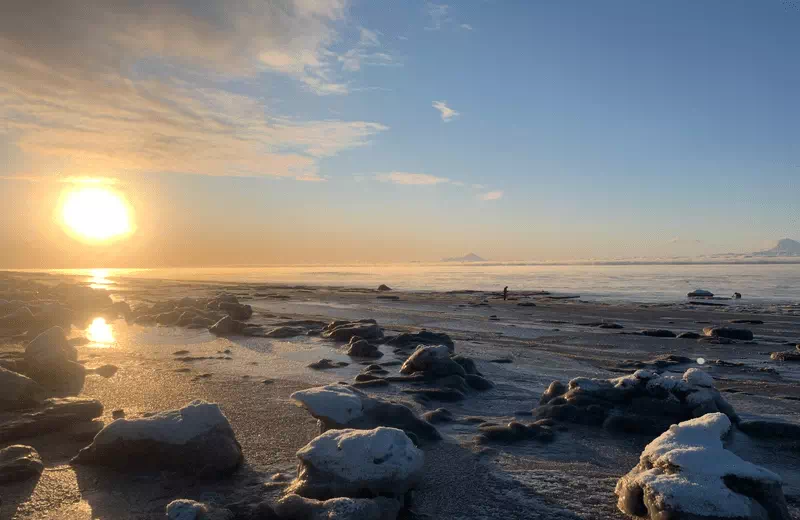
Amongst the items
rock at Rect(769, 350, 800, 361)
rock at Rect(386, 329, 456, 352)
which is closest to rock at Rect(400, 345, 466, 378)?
rock at Rect(386, 329, 456, 352)

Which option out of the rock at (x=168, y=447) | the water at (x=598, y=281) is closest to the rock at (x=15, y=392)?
the rock at (x=168, y=447)

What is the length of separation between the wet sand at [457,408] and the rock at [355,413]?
317 millimetres

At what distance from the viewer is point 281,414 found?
271 inches

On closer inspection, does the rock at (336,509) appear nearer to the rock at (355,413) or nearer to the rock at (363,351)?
the rock at (355,413)

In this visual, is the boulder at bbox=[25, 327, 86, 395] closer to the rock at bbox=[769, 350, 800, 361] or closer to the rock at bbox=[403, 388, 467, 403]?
the rock at bbox=[403, 388, 467, 403]

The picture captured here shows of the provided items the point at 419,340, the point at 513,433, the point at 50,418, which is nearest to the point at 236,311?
the point at 419,340

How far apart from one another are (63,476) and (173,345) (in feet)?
28.8

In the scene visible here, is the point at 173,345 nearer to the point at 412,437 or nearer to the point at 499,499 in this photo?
the point at 412,437

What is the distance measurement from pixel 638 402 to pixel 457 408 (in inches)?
90.5

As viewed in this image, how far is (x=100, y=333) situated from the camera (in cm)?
1566

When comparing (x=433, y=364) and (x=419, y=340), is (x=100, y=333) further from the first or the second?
(x=433, y=364)

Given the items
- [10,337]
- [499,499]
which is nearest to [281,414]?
[499,499]

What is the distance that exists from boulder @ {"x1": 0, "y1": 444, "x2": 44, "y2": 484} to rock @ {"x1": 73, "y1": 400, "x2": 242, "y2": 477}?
1.12 ft

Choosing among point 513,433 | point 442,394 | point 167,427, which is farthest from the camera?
point 442,394
